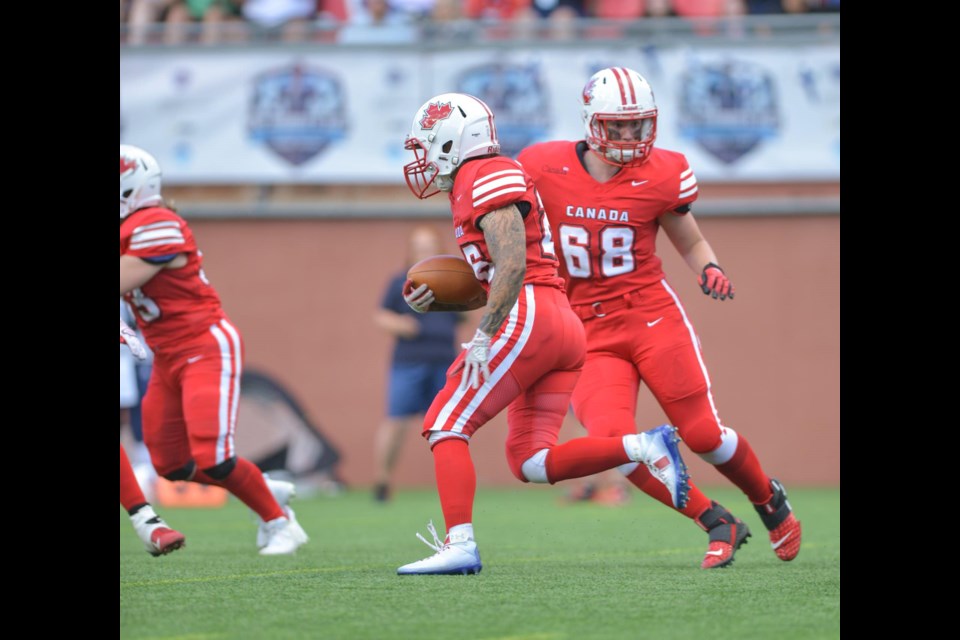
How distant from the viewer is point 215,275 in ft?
37.4

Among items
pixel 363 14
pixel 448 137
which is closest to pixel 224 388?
pixel 448 137

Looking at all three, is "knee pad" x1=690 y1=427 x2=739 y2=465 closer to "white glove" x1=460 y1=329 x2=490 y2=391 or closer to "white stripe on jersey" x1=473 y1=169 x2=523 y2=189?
"white glove" x1=460 y1=329 x2=490 y2=391

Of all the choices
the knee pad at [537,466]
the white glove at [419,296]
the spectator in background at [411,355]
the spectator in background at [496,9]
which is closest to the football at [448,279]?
the white glove at [419,296]

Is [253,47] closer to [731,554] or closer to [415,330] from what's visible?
[415,330]

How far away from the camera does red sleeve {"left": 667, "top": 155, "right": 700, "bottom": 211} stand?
547cm

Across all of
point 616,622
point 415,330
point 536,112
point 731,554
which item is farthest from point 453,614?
point 536,112

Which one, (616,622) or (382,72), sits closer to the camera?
(616,622)

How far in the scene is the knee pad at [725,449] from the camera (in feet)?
17.6

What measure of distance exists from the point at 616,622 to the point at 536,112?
7.51 m

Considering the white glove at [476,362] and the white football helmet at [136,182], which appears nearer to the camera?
the white glove at [476,362]

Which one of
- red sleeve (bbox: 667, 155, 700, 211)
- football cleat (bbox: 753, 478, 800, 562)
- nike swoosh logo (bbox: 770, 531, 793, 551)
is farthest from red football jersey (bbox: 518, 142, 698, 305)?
nike swoosh logo (bbox: 770, 531, 793, 551)

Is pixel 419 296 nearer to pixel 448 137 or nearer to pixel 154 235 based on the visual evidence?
→ pixel 448 137

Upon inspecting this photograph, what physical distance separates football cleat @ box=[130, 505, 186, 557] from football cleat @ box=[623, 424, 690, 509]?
70.3 inches

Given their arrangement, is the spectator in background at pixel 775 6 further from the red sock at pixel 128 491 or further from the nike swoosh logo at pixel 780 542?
the red sock at pixel 128 491
